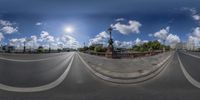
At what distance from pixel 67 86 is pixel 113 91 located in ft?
5.18

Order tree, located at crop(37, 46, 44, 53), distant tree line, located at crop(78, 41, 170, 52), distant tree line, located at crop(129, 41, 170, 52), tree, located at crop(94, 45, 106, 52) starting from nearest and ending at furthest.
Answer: tree, located at crop(37, 46, 44, 53) < distant tree line, located at crop(78, 41, 170, 52) < distant tree line, located at crop(129, 41, 170, 52) < tree, located at crop(94, 45, 106, 52)

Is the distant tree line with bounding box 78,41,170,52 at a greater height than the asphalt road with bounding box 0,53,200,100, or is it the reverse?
the distant tree line with bounding box 78,41,170,52

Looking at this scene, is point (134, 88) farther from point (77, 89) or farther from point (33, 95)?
point (33, 95)

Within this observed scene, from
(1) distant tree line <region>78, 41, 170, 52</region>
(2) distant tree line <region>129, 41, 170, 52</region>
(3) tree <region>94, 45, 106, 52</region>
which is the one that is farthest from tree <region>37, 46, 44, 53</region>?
(2) distant tree line <region>129, 41, 170, 52</region>

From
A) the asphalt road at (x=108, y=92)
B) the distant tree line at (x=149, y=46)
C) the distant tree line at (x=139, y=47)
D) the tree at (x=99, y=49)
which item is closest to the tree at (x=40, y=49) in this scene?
the distant tree line at (x=139, y=47)

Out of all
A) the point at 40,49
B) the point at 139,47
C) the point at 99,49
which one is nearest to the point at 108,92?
the point at 99,49

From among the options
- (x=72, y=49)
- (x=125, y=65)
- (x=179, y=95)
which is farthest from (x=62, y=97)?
(x=179, y=95)

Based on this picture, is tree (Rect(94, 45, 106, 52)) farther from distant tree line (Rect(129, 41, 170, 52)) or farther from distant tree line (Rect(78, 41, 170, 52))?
distant tree line (Rect(129, 41, 170, 52))

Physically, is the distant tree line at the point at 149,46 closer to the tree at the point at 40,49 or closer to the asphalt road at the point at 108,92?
the asphalt road at the point at 108,92

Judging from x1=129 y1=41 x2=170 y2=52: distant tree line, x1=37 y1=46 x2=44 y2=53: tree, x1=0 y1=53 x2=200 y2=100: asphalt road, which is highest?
x1=129 y1=41 x2=170 y2=52: distant tree line

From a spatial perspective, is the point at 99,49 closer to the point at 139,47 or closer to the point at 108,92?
the point at 139,47

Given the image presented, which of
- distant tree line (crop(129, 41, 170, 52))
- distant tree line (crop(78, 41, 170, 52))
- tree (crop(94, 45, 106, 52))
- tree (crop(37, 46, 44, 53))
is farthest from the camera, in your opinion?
tree (crop(94, 45, 106, 52))

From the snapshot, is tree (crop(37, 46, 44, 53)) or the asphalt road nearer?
tree (crop(37, 46, 44, 53))

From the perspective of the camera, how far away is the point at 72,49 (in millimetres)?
7695
